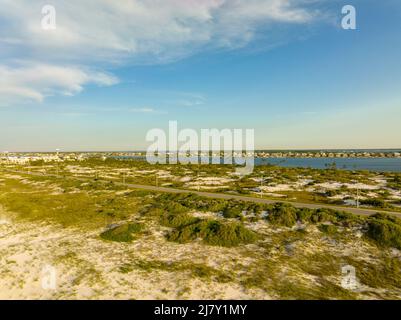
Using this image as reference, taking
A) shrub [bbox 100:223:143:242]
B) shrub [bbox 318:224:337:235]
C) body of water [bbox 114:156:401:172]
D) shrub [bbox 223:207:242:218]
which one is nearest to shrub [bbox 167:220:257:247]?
shrub [bbox 100:223:143:242]

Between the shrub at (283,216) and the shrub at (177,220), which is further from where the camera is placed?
the shrub at (177,220)

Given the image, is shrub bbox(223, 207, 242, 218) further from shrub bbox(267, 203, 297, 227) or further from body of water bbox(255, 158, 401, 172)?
body of water bbox(255, 158, 401, 172)

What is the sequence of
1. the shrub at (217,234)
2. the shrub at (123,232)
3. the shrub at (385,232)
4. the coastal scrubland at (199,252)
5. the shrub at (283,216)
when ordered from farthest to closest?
the shrub at (283,216), the shrub at (123,232), the shrub at (217,234), the shrub at (385,232), the coastal scrubland at (199,252)

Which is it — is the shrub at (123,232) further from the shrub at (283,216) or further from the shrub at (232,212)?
the shrub at (283,216)

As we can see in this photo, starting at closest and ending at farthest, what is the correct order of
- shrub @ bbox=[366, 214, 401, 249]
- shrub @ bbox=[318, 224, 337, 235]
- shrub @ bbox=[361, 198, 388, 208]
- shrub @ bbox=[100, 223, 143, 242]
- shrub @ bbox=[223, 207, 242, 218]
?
shrub @ bbox=[366, 214, 401, 249], shrub @ bbox=[100, 223, 143, 242], shrub @ bbox=[318, 224, 337, 235], shrub @ bbox=[223, 207, 242, 218], shrub @ bbox=[361, 198, 388, 208]

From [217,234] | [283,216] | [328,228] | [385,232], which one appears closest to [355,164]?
[283,216]

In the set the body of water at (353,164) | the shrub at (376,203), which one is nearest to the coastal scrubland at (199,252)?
the shrub at (376,203)

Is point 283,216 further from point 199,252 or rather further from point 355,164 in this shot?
point 355,164
